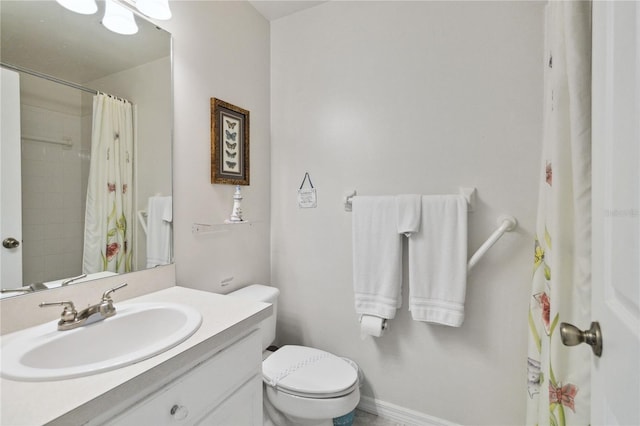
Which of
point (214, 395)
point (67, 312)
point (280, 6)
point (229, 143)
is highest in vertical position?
point (280, 6)

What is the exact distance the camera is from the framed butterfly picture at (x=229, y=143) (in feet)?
4.94

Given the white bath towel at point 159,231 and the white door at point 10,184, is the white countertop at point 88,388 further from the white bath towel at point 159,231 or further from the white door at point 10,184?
the white bath towel at point 159,231

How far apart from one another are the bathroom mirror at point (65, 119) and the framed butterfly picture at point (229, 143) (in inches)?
12.3

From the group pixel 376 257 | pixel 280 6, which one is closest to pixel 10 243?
pixel 376 257

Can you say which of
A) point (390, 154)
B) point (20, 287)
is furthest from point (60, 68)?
point (390, 154)

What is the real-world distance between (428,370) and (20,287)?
171cm

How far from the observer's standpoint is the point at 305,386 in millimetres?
1272

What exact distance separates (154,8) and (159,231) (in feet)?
2.95

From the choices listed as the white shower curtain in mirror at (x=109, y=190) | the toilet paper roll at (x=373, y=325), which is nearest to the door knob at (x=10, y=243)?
the white shower curtain in mirror at (x=109, y=190)

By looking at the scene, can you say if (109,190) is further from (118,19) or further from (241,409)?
(241,409)

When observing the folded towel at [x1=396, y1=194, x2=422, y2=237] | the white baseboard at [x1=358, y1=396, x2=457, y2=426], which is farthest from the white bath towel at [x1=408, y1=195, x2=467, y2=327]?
the white baseboard at [x1=358, y1=396, x2=457, y2=426]

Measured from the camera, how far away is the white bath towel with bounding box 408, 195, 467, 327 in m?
1.35

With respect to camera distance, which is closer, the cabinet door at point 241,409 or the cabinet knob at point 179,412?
the cabinet knob at point 179,412

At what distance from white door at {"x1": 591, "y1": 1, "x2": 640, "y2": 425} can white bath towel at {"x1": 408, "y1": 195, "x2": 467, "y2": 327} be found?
31.1 inches
